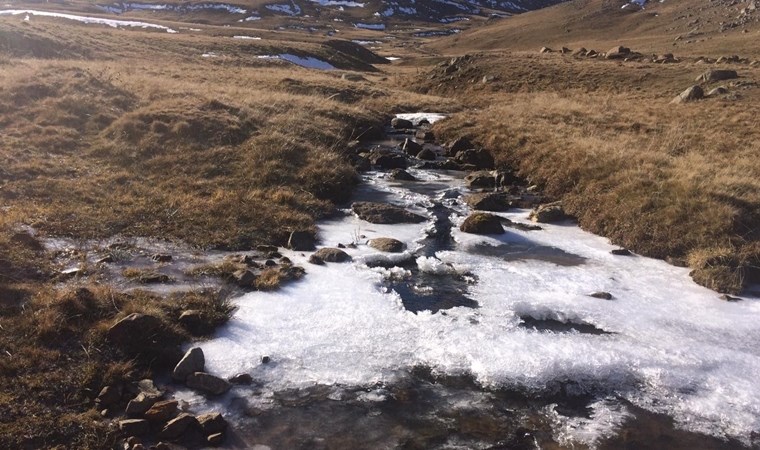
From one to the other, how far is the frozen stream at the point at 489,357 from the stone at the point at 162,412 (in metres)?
0.37

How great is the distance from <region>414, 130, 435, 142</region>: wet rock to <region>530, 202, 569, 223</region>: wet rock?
526 inches

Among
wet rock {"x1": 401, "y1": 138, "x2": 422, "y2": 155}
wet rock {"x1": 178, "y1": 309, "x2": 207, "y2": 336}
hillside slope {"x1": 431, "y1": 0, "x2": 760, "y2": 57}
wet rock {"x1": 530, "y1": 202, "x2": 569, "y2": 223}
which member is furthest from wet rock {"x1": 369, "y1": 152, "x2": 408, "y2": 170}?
hillside slope {"x1": 431, "y1": 0, "x2": 760, "y2": 57}

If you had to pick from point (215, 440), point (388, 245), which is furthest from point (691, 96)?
point (215, 440)

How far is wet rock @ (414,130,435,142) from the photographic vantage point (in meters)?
29.2

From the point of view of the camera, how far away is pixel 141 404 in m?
7.36

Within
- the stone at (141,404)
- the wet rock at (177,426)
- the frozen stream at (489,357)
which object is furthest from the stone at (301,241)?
the wet rock at (177,426)

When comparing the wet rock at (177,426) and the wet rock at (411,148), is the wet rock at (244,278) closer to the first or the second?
the wet rock at (177,426)

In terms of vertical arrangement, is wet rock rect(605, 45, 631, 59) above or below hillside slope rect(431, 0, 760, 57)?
below

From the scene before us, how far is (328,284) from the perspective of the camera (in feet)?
37.6

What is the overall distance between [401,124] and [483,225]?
17.8 m

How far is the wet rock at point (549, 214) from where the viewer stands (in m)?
16.2

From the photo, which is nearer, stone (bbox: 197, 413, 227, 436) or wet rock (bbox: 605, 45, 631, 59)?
stone (bbox: 197, 413, 227, 436)

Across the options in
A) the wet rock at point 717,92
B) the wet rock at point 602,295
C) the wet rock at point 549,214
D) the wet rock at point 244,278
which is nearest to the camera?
the wet rock at point 244,278

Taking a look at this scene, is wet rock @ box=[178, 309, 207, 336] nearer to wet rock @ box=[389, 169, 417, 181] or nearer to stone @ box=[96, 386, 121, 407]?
stone @ box=[96, 386, 121, 407]
